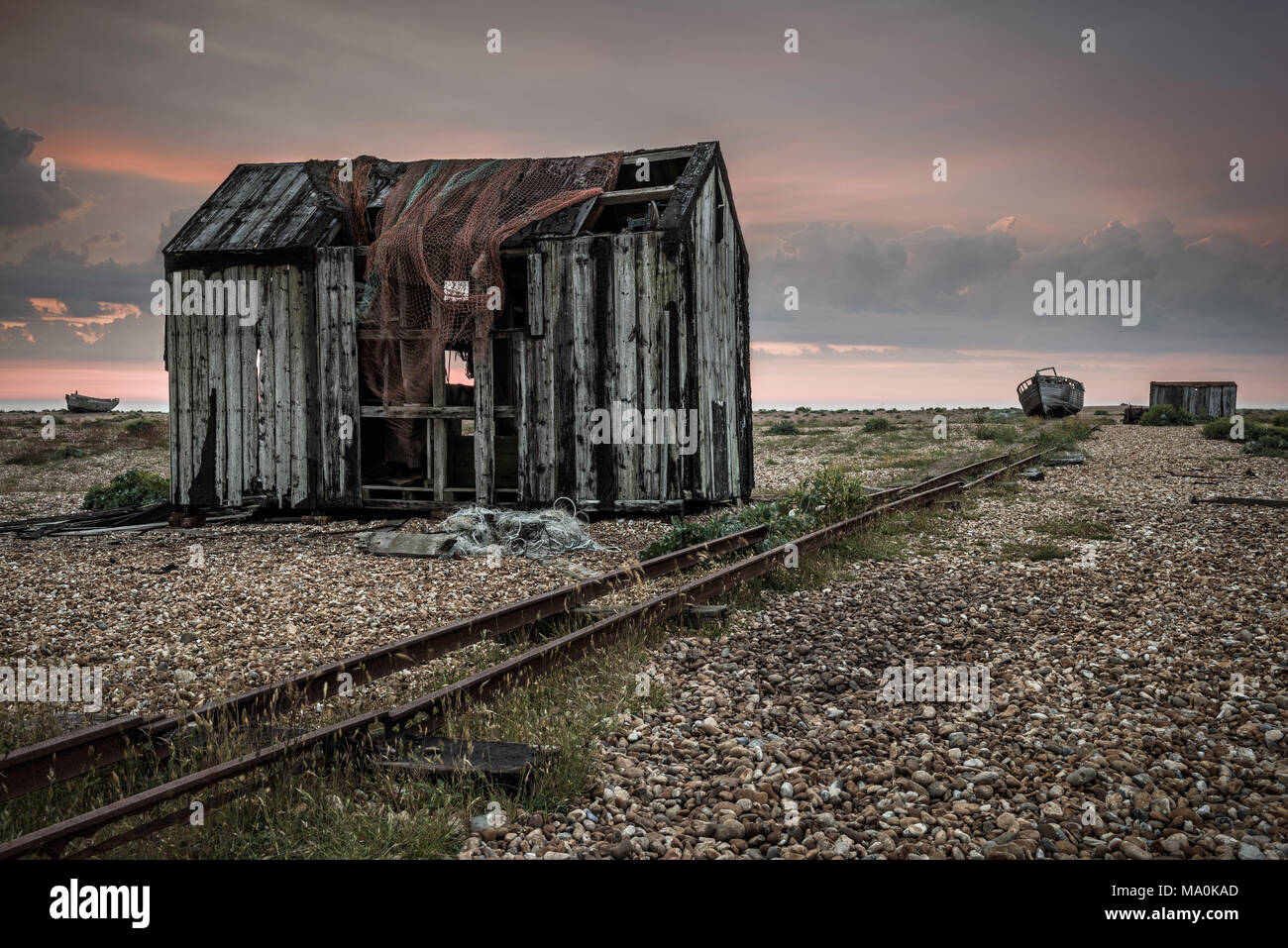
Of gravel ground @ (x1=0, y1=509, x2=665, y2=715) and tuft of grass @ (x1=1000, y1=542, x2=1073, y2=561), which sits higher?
tuft of grass @ (x1=1000, y1=542, x2=1073, y2=561)

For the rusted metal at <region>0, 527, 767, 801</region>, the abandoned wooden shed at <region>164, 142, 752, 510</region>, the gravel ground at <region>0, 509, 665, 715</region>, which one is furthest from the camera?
the abandoned wooden shed at <region>164, 142, 752, 510</region>

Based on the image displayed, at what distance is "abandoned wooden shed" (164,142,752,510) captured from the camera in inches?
475

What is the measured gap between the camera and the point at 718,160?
45.1ft

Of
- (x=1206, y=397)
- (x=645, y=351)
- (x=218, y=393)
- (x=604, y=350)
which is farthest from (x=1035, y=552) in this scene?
(x=1206, y=397)

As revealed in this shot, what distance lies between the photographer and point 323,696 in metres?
4.68

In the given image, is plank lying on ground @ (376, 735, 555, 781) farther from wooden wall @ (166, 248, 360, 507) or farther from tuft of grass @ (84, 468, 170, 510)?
tuft of grass @ (84, 468, 170, 510)

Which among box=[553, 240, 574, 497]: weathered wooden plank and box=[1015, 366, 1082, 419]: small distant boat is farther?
box=[1015, 366, 1082, 419]: small distant boat

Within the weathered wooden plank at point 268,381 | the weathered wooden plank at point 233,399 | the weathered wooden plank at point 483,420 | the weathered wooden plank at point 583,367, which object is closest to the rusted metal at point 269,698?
the weathered wooden plank at point 583,367

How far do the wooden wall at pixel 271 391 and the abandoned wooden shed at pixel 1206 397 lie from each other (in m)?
39.6

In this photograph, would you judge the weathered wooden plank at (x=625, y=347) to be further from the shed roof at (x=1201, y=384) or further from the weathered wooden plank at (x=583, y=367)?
the shed roof at (x=1201, y=384)

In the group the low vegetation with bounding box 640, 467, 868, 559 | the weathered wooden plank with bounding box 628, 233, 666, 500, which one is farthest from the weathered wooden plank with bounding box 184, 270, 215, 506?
the low vegetation with bounding box 640, 467, 868, 559

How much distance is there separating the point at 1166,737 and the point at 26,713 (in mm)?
6372

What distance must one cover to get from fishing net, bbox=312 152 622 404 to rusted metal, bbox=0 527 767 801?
661cm

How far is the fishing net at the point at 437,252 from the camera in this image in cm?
1218
